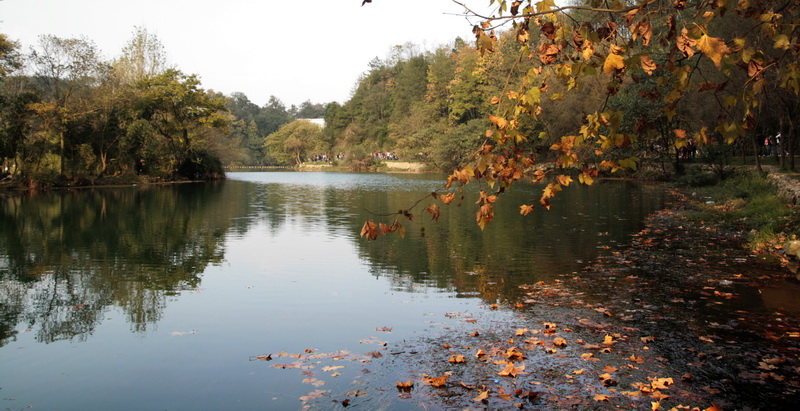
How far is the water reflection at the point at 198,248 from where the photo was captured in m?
8.89

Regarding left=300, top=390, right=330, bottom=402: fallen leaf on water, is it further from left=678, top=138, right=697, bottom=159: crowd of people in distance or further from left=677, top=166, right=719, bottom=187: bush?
left=678, top=138, right=697, bottom=159: crowd of people in distance

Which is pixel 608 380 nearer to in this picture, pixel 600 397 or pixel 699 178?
pixel 600 397

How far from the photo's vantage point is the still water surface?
19.0 feet

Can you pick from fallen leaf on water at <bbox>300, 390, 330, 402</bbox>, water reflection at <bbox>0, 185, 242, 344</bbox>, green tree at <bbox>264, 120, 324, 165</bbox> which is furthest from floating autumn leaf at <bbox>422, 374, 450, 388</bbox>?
green tree at <bbox>264, 120, 324, 165</bbox>

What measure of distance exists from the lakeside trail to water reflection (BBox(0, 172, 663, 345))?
1.51m

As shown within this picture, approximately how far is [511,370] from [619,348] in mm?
1426

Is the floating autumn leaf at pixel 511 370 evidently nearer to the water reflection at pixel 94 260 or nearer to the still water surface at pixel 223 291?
the still water surface at pixel 223 291

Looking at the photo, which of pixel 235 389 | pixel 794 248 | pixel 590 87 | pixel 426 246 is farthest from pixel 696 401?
pixel 590 87

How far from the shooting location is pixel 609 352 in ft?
20.0

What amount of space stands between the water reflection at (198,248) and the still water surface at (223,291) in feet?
0.16

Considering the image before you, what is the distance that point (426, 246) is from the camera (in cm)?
1432

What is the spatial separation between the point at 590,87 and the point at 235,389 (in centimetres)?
4628

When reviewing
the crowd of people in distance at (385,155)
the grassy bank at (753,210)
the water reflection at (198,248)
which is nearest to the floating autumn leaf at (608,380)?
the water reflection at (198,248)

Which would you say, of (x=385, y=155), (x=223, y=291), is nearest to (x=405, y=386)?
(x=223, y=291)
